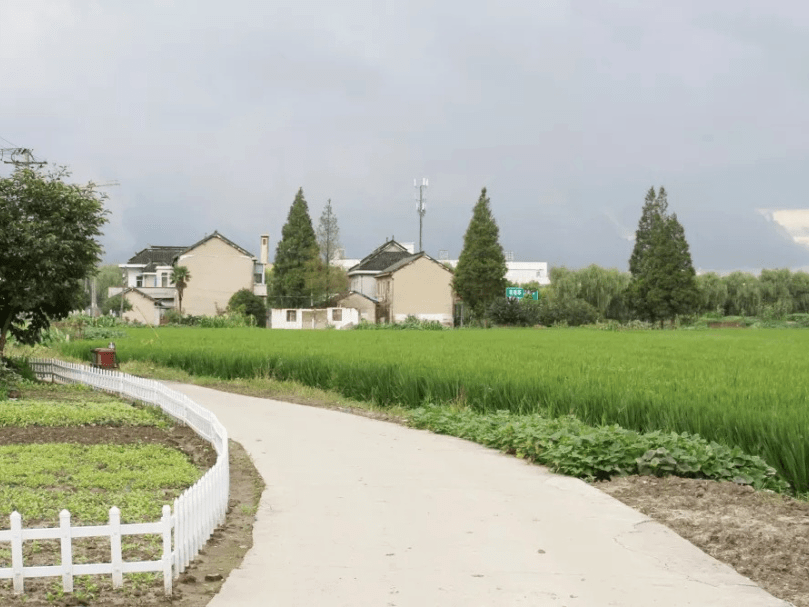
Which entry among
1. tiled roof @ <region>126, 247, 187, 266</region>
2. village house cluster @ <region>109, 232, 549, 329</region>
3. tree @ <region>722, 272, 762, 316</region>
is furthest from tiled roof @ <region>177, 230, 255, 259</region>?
tree @ <region>722, 272, 762, 316</region>

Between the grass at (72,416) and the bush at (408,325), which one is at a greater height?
the bush at (408,325)

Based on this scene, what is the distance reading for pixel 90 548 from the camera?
842 cm

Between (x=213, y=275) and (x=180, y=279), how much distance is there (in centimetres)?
388

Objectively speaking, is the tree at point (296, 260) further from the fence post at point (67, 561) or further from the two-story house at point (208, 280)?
the fence post at point (67, 561)

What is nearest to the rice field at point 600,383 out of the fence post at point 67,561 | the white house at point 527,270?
the fence post at point 67,561

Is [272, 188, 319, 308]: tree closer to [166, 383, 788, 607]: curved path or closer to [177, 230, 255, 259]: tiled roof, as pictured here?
[177, 230, 255, 259]: tiled roof

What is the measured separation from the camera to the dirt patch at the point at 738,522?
8.10 m

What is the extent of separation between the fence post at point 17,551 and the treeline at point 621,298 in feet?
261

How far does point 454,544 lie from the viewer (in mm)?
8836

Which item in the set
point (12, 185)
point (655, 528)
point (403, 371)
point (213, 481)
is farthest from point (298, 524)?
point (12, 185)

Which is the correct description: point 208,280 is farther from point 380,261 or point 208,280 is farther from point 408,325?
point 408,325

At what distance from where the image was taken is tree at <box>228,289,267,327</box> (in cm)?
9269

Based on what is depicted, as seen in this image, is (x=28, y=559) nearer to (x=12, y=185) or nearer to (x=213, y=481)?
(x=213, y=481)

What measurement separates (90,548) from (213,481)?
1.26m
